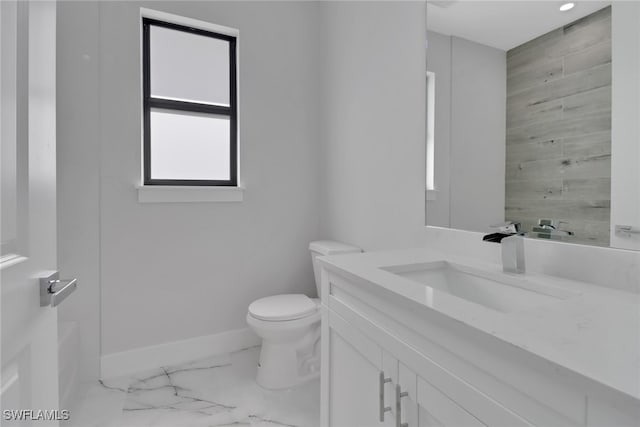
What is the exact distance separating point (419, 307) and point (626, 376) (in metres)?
0.34

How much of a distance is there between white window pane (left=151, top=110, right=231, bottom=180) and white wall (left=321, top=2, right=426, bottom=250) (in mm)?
744

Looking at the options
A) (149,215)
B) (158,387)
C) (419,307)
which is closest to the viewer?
(419,307)

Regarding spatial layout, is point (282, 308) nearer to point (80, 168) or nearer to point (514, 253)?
point (514, 253)

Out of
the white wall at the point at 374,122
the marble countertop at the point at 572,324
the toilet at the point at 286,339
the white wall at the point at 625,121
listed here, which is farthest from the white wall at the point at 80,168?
the white wall at the point at 625,121

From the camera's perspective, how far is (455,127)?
1.36 meters

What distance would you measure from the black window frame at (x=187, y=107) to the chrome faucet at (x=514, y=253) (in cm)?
175

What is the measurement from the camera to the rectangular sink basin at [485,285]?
2.88 ft

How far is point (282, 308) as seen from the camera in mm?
1820

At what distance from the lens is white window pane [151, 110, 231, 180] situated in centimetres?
208

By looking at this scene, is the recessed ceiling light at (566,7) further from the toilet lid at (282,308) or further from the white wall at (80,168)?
the white wall at (80,168)

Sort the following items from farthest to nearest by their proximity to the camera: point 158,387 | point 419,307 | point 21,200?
point 158,387
point 419,307
point 21,200

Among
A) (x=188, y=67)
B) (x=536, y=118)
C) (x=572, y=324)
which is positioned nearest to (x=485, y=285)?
(x=572, y=324)

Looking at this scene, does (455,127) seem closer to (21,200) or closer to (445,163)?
(445,163)

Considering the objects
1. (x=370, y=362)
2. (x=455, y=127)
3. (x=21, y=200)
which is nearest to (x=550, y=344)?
(x=370, y=362)
